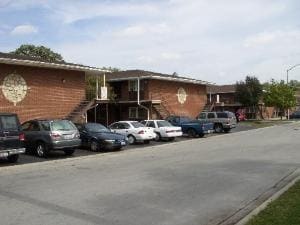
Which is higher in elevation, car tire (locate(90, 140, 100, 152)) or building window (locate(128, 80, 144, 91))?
building window (locate(128, 80, 144, 91))

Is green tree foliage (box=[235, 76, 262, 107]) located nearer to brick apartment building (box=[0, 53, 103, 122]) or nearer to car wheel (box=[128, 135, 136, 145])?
brick apartment building (box=[0, 53, 103, 122])

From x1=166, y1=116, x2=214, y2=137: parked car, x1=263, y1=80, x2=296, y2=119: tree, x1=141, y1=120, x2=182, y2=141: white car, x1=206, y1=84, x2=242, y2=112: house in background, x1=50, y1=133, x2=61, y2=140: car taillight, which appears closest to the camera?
x1=50, y1=133, x2=61, y2=140: car taillight

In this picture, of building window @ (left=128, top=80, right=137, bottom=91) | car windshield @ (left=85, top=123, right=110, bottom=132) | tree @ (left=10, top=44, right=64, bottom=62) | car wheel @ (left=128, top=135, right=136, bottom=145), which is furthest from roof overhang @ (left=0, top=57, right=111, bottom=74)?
tree @ (left=10, top=44, right=64, bottom=62)

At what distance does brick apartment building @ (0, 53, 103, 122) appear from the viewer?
29056mm

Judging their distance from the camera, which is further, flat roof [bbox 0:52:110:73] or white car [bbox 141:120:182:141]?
white car [bbox 141:120:182:141]

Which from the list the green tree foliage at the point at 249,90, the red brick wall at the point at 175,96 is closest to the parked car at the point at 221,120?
the red brick wall at the point at 175,96

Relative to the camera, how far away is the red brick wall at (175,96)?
4691cm

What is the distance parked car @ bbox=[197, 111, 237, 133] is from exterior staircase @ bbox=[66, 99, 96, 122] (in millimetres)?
11113

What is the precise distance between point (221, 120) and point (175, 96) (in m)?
8.27

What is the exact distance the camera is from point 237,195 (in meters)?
11.5

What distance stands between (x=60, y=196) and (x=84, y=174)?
4.30 meters

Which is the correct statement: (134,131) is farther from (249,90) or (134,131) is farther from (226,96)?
(226,96)

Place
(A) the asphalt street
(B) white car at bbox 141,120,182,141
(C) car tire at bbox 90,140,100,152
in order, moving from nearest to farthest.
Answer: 1. (A) the asphalt street
2. (C) car tire at bbox 90,140,100,152
3. (B) white car at bbox 141,120,182,141

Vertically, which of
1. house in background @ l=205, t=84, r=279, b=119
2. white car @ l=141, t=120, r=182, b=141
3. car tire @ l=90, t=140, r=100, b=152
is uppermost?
house in background @ l=205, t=84, r=279, b=119
